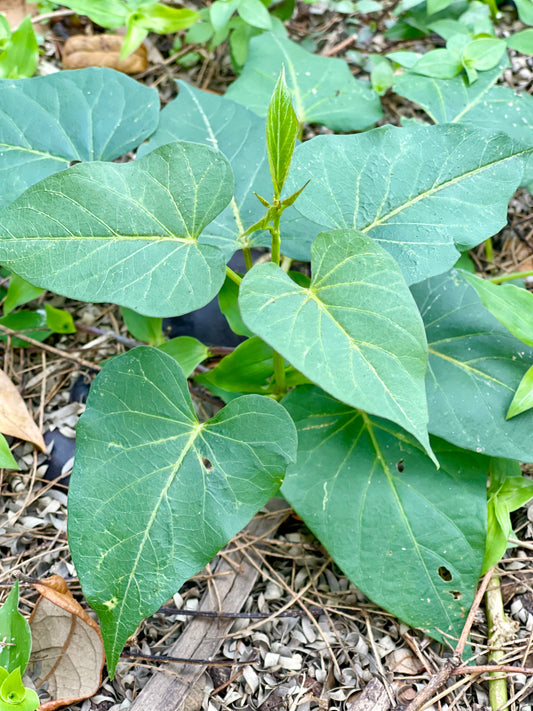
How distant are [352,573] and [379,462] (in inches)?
8.0

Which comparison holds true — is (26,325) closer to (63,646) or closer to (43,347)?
(43,347)

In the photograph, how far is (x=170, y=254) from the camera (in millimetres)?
949

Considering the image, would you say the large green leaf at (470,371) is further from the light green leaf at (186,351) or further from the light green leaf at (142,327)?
the light green leaf at (142,327)

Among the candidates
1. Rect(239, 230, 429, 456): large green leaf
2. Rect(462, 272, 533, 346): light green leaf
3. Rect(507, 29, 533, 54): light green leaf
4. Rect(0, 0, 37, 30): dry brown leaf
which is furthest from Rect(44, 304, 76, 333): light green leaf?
Rect(507, 29, 533, 54): light green leaf

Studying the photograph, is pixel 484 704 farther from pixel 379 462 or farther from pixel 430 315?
pixel 430 315

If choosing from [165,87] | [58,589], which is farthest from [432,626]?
[165,87]

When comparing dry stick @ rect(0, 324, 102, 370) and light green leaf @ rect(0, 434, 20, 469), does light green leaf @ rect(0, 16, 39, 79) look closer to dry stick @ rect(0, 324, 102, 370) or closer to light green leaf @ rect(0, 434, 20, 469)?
dry stick @ rect(0, 324, 102, 370)

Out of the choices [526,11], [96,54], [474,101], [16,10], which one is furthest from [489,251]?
[16,10]

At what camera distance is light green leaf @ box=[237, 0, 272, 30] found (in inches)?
57.6

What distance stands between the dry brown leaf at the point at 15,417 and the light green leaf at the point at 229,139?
557mm

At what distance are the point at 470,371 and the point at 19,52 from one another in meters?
1.29

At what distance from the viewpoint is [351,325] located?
0.84 m

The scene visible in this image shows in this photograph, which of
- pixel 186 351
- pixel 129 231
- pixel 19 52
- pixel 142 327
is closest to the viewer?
pixel 129 231

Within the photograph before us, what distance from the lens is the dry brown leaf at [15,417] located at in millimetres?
1242
